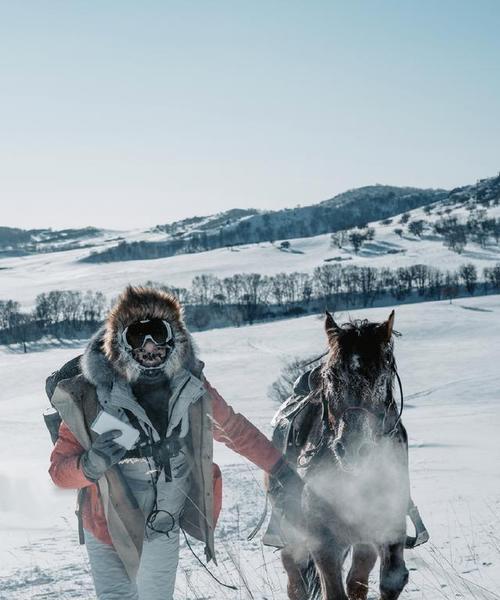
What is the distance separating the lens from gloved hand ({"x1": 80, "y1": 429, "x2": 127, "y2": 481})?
3426 mm

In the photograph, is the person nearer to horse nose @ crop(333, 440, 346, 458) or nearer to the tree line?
horse nose @ crop(333, 440, 346, 458)

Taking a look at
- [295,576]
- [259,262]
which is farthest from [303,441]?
[259,262]

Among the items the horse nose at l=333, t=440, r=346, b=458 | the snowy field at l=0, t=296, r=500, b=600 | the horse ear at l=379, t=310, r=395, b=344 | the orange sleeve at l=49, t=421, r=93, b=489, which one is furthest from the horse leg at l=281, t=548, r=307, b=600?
the orange sleeve at l=49, t=421, r=93, b=489

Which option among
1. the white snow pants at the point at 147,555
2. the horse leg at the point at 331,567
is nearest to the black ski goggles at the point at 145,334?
the white snow pants at the point at 147,555

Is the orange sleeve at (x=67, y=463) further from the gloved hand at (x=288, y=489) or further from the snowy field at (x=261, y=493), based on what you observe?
the gloved hand at (x=288, y=489)

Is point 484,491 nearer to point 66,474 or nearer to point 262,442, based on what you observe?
point 262,442

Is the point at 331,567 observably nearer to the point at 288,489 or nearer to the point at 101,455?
the point at 288,489

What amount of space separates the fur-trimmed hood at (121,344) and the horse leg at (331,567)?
1602 millimetres

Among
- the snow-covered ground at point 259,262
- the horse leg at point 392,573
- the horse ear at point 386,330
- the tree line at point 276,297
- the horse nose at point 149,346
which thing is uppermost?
the horse nose at point 149,346

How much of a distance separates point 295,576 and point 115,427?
2.86m

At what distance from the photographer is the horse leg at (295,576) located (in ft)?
17.4

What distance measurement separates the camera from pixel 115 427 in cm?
347

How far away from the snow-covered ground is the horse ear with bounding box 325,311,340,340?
12898 centimetres

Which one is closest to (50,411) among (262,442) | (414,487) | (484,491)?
(262,442)
